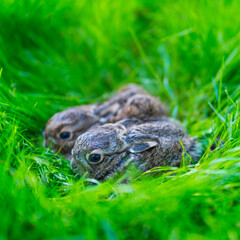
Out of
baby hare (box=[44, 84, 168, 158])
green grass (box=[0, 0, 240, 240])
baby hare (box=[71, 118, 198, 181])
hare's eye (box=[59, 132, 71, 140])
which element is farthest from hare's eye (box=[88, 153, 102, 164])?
hare's eye (box=[59, 132, 71, 140])

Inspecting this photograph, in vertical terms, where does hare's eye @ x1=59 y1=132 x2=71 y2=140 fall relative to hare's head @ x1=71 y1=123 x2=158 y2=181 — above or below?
above

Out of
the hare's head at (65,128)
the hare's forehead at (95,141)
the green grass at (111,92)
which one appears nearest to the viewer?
the green grass at (111,92)

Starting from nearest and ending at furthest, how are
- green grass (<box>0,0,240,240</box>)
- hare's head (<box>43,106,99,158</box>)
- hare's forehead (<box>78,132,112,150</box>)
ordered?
green grass (<box>0,0,240,240</box>) < hare's forehead (<box>78,132,112,150</box>) < hare's head (<box>43,106,99,158</box>)

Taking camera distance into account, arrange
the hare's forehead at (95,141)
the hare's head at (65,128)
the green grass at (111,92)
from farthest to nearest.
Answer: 1. the hare's head at (65,128)
2. the hare's forehead at (95,141)
3. the green grass at (111,92)

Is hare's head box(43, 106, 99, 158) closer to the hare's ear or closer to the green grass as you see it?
the green grass

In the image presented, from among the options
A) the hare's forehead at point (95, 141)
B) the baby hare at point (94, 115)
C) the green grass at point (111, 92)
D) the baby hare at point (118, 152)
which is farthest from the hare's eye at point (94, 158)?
the baby hare at point (94, 115)

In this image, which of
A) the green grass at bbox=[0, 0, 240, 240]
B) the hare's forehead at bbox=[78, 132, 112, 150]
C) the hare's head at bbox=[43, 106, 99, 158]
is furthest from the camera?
the hare's head at bbox=[43, 106, 99, 158]

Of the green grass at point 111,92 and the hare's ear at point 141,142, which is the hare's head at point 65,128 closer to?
the green grass at point 111,92

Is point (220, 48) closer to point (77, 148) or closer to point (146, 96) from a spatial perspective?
point (146, 96)

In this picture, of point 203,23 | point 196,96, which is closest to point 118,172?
point 196,96

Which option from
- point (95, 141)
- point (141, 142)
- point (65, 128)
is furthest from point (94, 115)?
point (141, 142)
